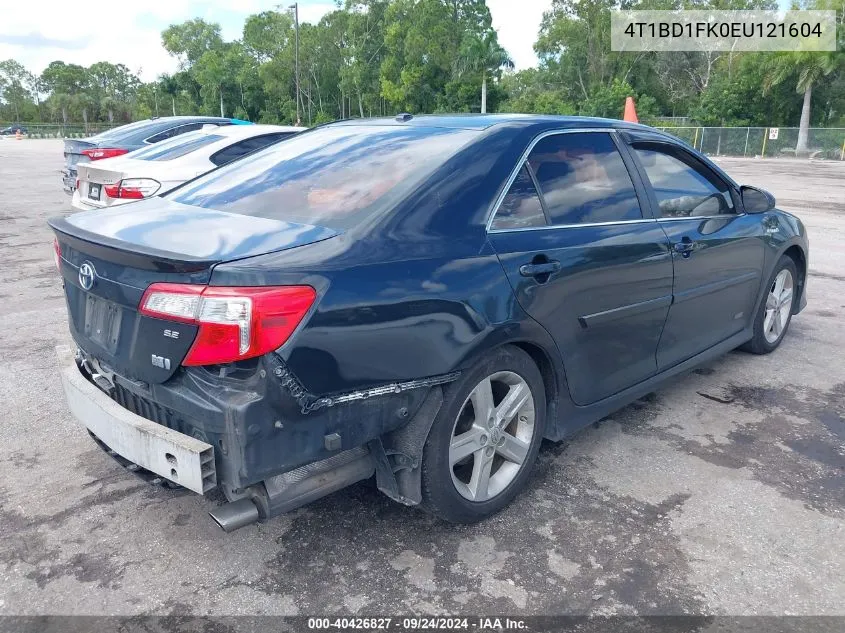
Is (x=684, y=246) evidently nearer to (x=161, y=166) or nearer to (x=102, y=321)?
(x=102, y=321)

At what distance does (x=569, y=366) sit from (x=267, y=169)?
66.2 inches

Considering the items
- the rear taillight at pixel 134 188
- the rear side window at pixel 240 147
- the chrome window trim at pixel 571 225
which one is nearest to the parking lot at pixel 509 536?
the chrome window trim at pixel 571 225

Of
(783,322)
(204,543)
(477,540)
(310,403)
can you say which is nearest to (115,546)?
(204,543)

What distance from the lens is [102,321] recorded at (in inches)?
105

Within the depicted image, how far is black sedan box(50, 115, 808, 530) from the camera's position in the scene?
7.50 feet

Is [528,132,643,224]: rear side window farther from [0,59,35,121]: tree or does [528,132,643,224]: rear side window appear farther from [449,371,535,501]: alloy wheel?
[0,59,35,121]: tree

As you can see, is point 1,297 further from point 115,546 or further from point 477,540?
point 477,540

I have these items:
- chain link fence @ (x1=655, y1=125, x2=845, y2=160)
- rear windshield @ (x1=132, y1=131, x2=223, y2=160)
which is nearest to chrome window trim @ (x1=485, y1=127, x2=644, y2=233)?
rear windshield @ (x1=132, y1=131, x2=223, y2=160)

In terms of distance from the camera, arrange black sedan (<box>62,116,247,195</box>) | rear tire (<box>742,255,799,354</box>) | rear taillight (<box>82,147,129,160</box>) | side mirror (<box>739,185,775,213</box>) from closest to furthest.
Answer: side mirror (<box>739,185,775,213</box>) < rear tire (<box>742,255,799,354</box>) < rear taillight (<box>82,147,129,160</box>) < black sedan (<box>62,116,247,195</box>)

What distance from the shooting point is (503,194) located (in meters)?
2.95

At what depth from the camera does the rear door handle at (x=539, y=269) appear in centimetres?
289

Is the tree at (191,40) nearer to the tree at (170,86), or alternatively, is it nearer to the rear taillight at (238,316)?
the tree at (170,86)

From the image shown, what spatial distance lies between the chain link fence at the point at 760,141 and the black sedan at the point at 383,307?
41296 millimetres

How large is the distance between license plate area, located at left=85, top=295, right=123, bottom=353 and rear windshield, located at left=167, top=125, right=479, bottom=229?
64 centimetres
